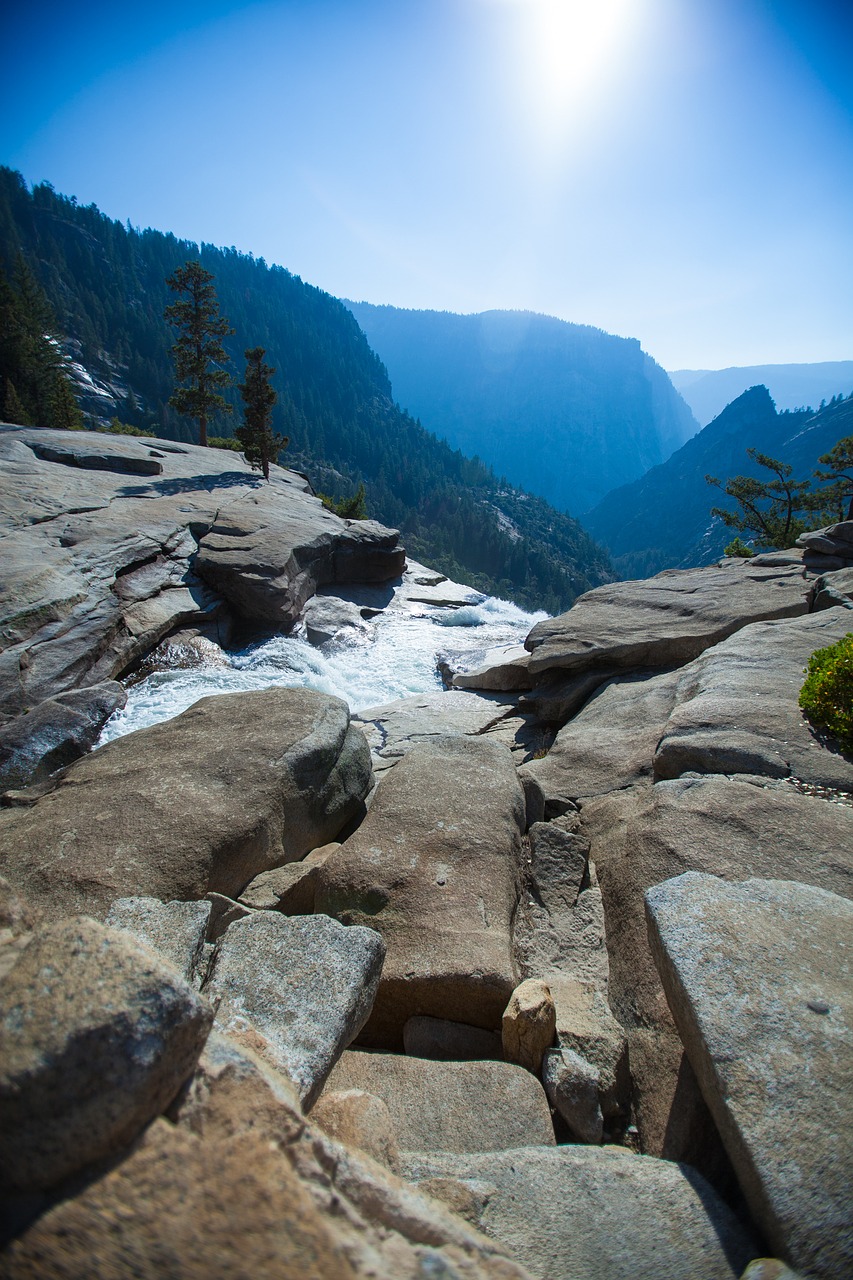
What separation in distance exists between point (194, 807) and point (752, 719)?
607 cm

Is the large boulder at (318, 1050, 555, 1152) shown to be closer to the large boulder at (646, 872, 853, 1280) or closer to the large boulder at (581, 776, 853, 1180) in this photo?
the large boulder at (581, 776, 853, 1180)

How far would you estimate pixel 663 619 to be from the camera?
37.5ft

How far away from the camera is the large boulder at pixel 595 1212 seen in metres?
2.21

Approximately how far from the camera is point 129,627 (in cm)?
1312

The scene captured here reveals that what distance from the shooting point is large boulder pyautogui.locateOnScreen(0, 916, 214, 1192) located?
1440 mm

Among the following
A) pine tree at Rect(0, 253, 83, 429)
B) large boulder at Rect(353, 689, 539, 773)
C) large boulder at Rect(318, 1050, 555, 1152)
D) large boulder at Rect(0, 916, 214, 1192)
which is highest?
pine tree at Rect(0, 253, 83, 429)

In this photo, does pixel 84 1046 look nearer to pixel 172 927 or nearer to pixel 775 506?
pixel 172 927

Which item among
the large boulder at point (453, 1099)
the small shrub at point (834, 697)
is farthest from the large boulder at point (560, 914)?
the small shrub at point (834, 697)

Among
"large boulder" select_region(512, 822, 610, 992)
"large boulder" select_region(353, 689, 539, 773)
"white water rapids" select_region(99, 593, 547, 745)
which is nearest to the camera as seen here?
"large boulder" select_region(512, 822, 610, 992)

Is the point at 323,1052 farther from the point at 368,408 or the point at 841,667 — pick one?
the point at 368,408

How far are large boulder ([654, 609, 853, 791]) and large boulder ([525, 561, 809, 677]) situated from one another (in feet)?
5.72

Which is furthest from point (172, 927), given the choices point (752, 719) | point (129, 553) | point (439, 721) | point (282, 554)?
point (282, 554)

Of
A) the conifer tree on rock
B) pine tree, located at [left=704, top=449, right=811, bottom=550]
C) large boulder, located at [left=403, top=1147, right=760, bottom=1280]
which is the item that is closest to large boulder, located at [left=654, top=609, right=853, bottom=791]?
large boulder, located at [left=403, top=1147, right=760, bottom=1280]

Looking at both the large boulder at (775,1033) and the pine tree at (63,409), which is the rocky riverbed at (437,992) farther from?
the pine tree at (63,409)
